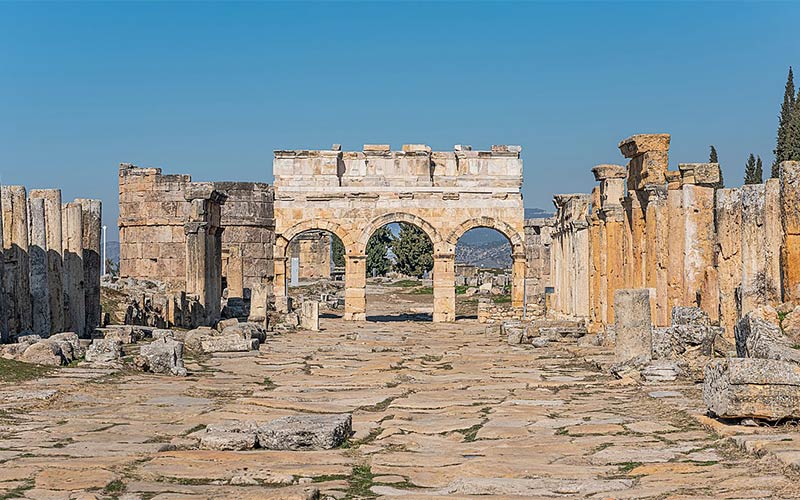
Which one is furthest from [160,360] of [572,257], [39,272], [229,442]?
[572,257]

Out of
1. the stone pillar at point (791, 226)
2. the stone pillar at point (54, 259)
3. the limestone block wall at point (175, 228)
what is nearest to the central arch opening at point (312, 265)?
the limestone block wall at point (175, 228)

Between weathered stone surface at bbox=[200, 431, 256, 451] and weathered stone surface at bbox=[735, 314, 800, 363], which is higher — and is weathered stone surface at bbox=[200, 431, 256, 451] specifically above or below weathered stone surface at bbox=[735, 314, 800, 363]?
below

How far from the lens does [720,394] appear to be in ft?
27.1

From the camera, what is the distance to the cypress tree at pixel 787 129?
147 feet

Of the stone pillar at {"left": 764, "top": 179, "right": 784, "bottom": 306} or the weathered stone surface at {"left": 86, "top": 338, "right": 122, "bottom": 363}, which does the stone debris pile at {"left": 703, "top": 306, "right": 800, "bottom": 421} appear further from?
→ the weathered stone surface at {"left": 86, "top": 338, "right": 122, "bottom": 363}

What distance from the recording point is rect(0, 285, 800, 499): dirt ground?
6.49 m

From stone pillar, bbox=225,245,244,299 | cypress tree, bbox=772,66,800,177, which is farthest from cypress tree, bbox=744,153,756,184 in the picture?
stone pillar, bbox=225,245,244,299

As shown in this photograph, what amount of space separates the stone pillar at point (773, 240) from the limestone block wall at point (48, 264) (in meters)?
9.67

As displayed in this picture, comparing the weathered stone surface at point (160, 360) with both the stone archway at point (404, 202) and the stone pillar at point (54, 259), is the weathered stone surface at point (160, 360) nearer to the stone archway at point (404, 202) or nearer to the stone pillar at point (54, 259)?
the stone pillar at point (54, 259)

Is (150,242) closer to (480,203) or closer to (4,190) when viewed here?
(480,203)

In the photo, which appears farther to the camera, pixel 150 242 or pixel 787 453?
pixel 150 242

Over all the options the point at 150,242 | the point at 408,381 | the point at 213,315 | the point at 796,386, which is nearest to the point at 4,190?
the point at 408,381

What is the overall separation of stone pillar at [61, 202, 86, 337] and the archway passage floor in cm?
370

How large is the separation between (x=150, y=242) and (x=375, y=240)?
2938 centimetres
